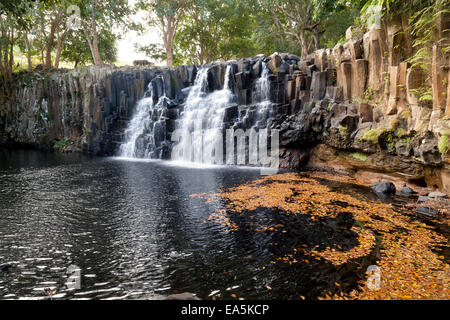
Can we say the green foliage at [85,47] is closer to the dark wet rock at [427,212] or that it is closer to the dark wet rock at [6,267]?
the dark wet rock at [6,267]

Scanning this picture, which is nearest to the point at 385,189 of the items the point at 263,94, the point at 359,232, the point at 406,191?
the point at 406,191

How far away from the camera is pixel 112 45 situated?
4278 centimetres

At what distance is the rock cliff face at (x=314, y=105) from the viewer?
1232 centimetres

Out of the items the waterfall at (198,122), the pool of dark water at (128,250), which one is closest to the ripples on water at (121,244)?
the pool of dark water at (128,250)

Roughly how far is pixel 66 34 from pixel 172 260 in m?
40.1

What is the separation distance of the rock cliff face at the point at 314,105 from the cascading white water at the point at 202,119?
0.88 m

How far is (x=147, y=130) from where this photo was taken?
2772cm

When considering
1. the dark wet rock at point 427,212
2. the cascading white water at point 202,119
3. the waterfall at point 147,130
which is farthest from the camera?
the waterfall at point 147,130

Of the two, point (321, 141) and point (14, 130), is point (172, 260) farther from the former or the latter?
point (14, 130)

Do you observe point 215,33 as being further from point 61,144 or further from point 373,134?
point 373,134

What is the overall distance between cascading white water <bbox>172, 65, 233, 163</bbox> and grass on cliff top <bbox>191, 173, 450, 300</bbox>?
973cm

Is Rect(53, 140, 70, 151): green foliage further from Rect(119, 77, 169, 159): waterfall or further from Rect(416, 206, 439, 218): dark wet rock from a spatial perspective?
Rect(416, 206, 439, 218): dark wet rock

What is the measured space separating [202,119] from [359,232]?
59.8 ft

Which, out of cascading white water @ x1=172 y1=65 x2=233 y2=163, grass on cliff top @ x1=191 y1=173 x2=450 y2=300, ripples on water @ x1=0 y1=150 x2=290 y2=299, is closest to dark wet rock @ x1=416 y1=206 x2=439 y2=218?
grass on cliff top @ x1=191 y1=173 x2=450 y2=300
